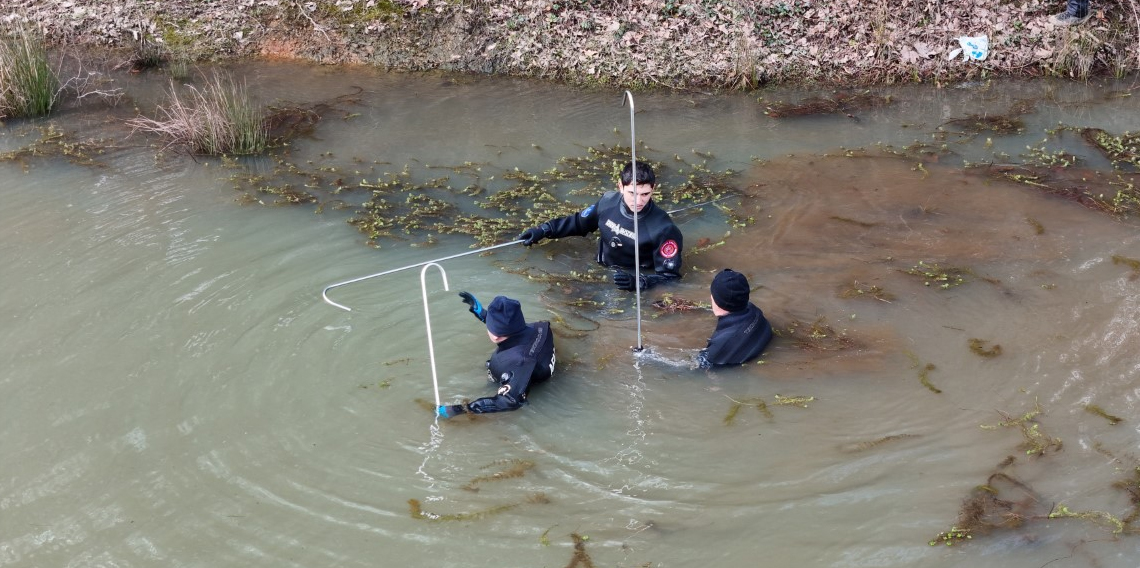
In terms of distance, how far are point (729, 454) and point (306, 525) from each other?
Result: 2563mm

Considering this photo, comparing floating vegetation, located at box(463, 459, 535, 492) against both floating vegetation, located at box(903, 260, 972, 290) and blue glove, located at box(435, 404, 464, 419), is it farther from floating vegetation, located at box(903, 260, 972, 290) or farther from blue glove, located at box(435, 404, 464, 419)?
floating vegetation, located at box(903, 260, 972, 290)

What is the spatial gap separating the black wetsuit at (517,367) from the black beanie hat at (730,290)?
120 centimetres

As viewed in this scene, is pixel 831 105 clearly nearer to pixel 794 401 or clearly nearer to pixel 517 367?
pixel 794 401

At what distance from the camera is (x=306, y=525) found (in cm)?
541

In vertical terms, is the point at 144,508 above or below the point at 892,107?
below

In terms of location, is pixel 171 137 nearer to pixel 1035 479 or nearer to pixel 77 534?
pixel 77 534

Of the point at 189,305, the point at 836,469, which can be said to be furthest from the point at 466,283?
the point at 836,469

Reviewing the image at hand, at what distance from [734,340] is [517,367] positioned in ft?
5.10

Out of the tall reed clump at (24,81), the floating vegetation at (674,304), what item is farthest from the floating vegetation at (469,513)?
the tall reed clump at (24,81)

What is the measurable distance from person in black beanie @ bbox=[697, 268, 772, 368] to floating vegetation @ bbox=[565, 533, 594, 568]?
1901 millimetres

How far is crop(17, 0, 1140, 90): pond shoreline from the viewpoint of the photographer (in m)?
12.1

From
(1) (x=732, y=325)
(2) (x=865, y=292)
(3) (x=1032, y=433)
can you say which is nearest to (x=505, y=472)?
(1) (x=732, y=325)

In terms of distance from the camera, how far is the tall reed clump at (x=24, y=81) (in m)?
11.0

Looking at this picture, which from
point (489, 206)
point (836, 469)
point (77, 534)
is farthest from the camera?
point (489, 206)
